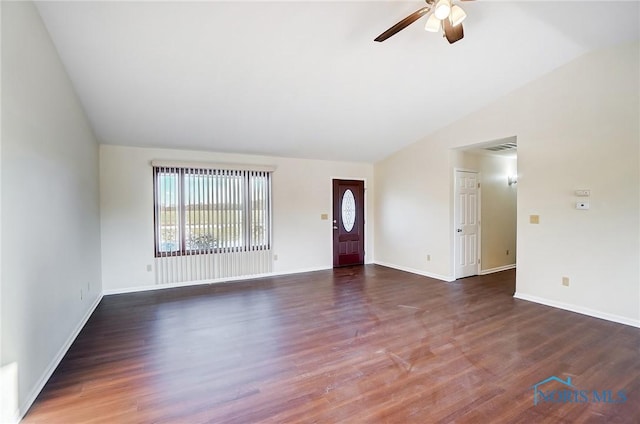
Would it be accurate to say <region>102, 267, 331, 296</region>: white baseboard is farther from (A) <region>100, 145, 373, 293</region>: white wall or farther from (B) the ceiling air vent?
(B) the ceiling air vent

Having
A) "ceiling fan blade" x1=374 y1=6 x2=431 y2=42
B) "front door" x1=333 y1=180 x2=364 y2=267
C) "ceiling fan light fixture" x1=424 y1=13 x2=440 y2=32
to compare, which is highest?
"ceiling fan light fixture" x1=424 y1=13 x2=440 y2=32

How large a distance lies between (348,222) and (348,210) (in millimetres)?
272

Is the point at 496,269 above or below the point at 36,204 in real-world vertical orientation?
below

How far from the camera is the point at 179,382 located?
7.63 feet

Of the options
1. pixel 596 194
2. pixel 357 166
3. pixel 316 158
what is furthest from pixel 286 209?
pixel 596 194

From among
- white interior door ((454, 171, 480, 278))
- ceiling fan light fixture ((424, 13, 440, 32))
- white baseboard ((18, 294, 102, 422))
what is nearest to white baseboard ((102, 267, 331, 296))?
white baseboard ((18, 294, 102, 422))

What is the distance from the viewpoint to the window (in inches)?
200

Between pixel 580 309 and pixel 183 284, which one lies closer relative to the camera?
pixel 580 309

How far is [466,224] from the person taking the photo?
5621 mm

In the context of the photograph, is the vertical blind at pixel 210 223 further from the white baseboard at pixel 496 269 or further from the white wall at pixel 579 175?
the white baseboard at pixel 496 269

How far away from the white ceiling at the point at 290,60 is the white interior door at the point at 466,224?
132 centimetres

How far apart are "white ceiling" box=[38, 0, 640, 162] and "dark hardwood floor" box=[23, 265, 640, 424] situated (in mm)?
2627

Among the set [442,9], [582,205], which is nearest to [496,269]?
[582,205]

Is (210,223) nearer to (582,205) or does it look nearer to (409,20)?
(409,20)
